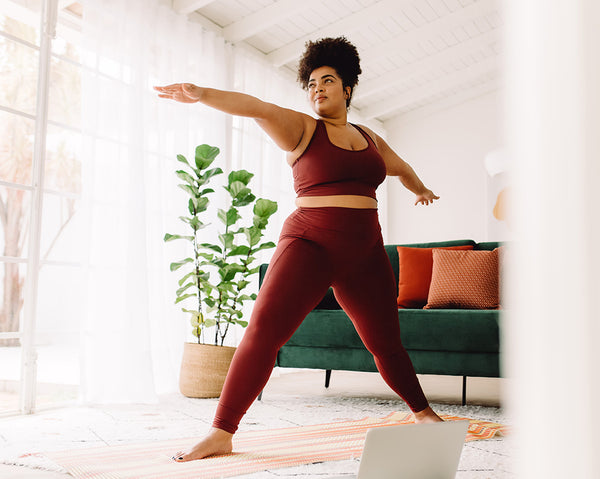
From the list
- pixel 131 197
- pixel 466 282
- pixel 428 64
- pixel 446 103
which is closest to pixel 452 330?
pixel 466 282

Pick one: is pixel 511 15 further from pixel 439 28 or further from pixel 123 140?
pixel 439 28

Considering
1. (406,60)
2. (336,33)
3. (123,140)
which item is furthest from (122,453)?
(406,60)

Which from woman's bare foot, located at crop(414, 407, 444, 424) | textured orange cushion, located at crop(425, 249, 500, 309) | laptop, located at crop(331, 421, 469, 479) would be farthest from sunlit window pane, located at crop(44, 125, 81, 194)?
laptop, located at crop(331, 421, 469, 479)

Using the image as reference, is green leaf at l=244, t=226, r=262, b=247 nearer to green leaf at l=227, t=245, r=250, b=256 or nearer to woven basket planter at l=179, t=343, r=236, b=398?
green leaf at l=227, t=245, r=250, b=256

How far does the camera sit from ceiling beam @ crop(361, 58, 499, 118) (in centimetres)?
576

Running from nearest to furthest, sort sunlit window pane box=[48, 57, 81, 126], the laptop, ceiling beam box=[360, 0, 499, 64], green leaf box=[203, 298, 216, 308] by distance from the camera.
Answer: the laptop < sunlit window pane box=[48, 57, 81, 126] < green leaf box=[203, 298, 216, 308] < ceiling beam box=[360, 0, 499, 64]

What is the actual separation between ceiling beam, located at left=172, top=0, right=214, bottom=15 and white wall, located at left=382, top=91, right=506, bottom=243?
363 centimetres

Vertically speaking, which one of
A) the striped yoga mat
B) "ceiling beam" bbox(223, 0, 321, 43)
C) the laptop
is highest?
"ceiling beam" bbox(223, 0, 321, 43)

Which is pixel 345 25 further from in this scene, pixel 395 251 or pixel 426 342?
pixel 426 342

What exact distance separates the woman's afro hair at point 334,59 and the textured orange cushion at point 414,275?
1619 millimetres

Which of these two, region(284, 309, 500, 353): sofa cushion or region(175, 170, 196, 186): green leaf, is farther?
region(175, 170, 196, 186): green leaf

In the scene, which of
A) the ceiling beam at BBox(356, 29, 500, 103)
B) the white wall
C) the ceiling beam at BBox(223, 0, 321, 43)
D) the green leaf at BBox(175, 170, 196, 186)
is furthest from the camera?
the white wall

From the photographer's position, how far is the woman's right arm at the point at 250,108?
4.86 feet

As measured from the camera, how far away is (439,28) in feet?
15.7
